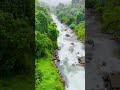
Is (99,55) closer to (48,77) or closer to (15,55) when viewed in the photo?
(48,77)

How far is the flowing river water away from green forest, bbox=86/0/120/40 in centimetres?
337

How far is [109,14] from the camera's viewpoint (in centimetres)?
2681

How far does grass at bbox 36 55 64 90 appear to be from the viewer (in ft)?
62.5

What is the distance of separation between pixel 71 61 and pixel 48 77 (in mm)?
7080

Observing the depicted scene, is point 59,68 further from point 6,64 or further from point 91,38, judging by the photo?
point 6,64

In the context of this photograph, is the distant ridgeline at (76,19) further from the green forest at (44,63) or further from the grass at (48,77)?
the grass at (48,77)

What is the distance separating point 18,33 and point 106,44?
11.7 meters

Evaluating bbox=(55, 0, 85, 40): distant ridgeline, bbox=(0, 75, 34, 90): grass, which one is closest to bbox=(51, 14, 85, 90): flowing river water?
bbox=(55, 0, 85, 40): distant ridgeline

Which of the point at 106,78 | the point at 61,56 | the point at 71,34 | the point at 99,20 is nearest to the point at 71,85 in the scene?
the point at 106,78

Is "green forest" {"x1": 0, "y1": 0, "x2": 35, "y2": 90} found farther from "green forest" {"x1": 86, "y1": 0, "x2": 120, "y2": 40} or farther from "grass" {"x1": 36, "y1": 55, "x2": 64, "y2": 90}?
"green forest" {"x1": 86, "y1": 0, "x2": 120, "y2": 40}

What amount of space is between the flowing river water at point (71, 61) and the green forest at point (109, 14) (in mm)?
3367

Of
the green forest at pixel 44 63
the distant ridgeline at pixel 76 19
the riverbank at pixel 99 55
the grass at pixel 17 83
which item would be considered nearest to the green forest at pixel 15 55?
the grass at pixel 17 83

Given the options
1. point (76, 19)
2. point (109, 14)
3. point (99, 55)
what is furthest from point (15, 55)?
point (76, 19)

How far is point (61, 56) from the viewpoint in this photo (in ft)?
94.5
